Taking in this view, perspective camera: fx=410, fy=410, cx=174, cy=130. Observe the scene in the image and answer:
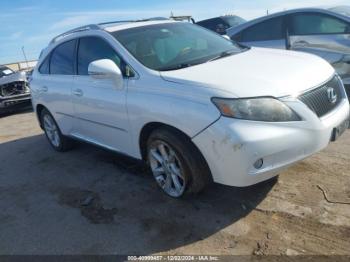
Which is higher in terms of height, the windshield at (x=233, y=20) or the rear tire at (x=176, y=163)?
the rear tire at (x=176, y=163)

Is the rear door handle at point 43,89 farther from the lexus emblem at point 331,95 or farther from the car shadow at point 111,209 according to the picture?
the lexus emblem at point 331,95

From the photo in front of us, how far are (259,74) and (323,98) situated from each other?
2.00 ft

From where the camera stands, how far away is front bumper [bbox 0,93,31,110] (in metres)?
11.1

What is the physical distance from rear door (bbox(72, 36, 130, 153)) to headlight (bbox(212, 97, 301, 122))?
4.22ft

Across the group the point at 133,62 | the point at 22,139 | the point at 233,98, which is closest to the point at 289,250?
the point at 233,98

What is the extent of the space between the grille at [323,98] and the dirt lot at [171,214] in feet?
2.65

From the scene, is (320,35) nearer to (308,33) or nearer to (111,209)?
(308,33)

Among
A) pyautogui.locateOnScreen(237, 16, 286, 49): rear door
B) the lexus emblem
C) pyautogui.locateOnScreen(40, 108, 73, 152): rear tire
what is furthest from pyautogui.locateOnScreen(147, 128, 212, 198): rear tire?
pyautogui.locateOnScreen(237, 16, 286, 49): rear door

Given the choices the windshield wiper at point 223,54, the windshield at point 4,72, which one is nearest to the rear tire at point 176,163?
the windshield wiper at point 223,54

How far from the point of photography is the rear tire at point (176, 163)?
11.8 feet

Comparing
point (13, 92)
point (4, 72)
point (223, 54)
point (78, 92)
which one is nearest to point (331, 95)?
point (223, 54)

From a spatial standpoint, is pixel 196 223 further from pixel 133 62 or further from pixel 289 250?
pixel 133 62

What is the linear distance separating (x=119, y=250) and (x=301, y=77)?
2.14 m

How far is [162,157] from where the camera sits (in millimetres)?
4012
